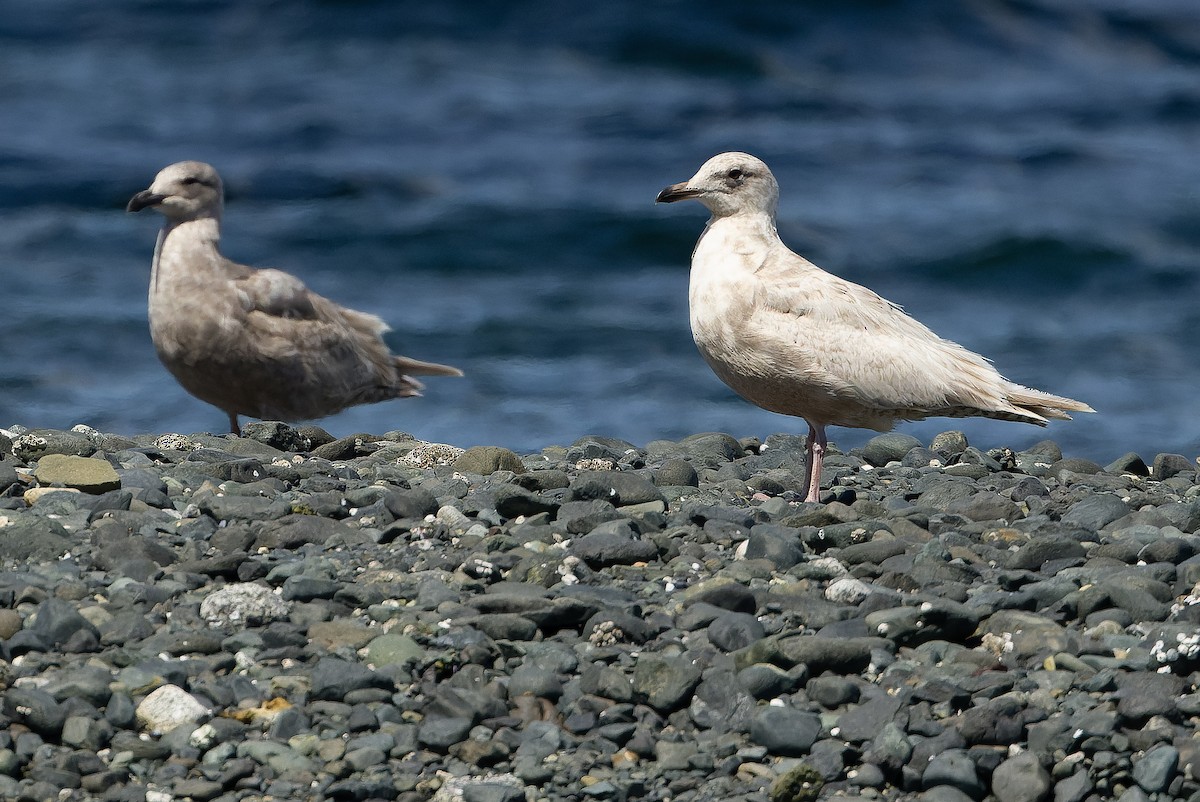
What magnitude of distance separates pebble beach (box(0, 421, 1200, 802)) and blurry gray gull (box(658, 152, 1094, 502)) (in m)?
0.74

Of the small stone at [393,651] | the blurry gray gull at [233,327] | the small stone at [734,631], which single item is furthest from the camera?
the blurry gray gull at [233,327]

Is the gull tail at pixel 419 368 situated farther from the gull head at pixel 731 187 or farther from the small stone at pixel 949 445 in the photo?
the small stone at pixel 949 445

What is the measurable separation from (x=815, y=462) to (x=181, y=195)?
15.1ft

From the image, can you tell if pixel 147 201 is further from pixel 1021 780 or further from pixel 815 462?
pixel 1021 780

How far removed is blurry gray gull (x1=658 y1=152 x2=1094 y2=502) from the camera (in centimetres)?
732

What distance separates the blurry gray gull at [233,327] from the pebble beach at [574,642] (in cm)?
253

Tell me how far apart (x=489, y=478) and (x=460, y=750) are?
2.56 meters

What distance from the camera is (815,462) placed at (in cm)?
720

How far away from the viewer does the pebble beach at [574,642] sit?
177 inches

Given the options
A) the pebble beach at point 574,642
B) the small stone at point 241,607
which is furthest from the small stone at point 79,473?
the small stone at point 241,607

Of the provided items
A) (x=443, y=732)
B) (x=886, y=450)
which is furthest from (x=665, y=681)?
(x=886, y=450)

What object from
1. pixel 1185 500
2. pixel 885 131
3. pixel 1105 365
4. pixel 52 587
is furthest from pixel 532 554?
pixel 885 131

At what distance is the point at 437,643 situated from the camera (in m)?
4.96

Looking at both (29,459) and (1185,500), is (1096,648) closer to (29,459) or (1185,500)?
(1185,500)
